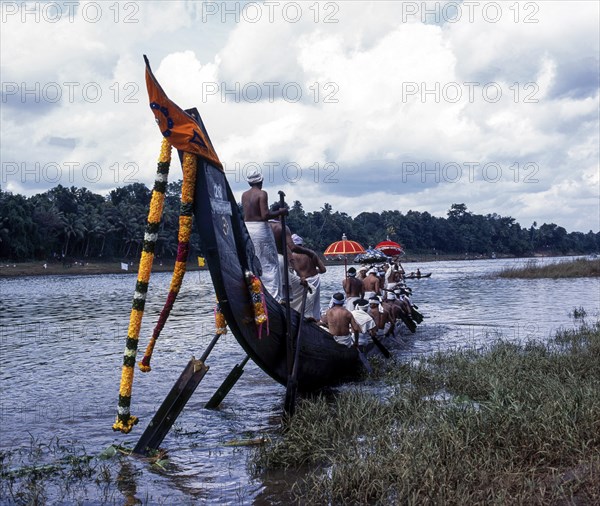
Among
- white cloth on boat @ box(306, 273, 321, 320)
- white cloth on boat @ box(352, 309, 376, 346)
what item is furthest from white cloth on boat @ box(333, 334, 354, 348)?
white cloth on boat @ box(352, 309, 376, 346)

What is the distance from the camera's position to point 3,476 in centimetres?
630

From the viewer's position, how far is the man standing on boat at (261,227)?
8.42 metres

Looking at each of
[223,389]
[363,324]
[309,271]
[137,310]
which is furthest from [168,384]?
[137,310]

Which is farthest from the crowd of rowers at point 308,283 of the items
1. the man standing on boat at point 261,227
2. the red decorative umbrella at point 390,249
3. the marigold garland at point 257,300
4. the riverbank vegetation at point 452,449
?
the red decorative umbrella at point 390,249

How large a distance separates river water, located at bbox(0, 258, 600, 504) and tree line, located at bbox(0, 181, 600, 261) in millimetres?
10838

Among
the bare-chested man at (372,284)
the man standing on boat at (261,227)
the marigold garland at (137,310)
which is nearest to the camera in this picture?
the marigold garland at (137,310)

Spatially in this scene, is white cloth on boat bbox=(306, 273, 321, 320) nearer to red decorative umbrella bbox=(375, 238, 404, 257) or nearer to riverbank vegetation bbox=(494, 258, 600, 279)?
red decorative umbrella bbox=(375, 238, 404, 257)

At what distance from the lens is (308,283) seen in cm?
1112

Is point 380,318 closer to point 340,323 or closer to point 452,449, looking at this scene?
point 340,323

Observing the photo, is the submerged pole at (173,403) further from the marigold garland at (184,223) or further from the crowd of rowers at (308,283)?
the crowd of rowers at (308,283)

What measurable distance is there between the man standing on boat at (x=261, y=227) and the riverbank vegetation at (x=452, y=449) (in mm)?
1864

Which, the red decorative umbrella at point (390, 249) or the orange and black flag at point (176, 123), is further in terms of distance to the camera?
the red decorative umbrella at point (390, 249)

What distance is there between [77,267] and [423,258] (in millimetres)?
72290

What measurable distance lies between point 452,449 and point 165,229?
7967cm
